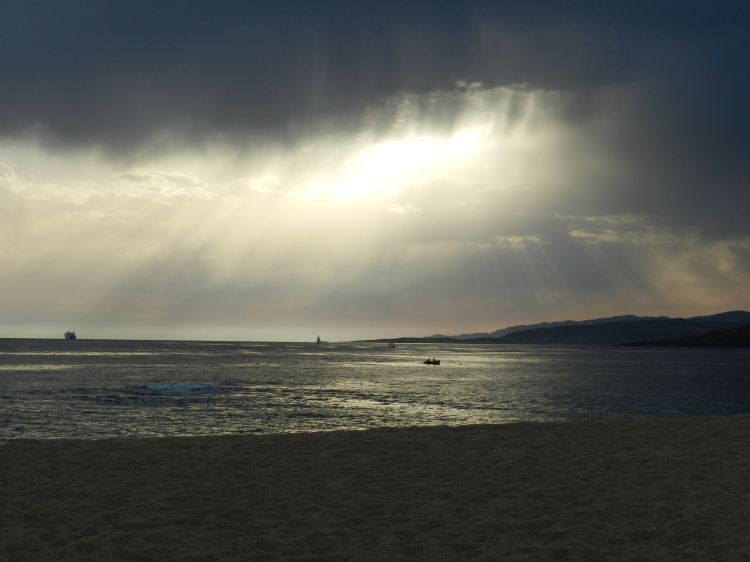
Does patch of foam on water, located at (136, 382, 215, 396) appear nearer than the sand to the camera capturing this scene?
No

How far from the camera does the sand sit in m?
9.56

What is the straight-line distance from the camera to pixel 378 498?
12.5 m

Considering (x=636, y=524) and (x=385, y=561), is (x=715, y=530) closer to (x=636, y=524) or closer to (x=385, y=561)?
(x=636, y=524)

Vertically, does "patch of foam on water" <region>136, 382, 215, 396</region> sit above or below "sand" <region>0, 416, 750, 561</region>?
below

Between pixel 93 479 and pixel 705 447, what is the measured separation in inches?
674

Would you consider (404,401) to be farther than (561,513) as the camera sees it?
Yes

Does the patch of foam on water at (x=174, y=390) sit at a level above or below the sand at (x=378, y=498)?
below

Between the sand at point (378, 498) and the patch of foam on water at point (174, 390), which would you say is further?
the patch of foam on water at point (174, 390)

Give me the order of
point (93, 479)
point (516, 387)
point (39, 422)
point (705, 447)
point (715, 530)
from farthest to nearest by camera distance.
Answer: point (516, 387) < point (39, 422) < point (705, 447) < point (93, 479) < point (715, 530)

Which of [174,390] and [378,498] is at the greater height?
[378,498]

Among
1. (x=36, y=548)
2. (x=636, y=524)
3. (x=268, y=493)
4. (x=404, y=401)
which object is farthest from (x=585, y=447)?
(x=404, y=401)

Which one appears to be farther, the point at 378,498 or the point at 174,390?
the point at 174,390

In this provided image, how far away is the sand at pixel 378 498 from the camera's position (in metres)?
9.56

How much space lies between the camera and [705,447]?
1816 cm
